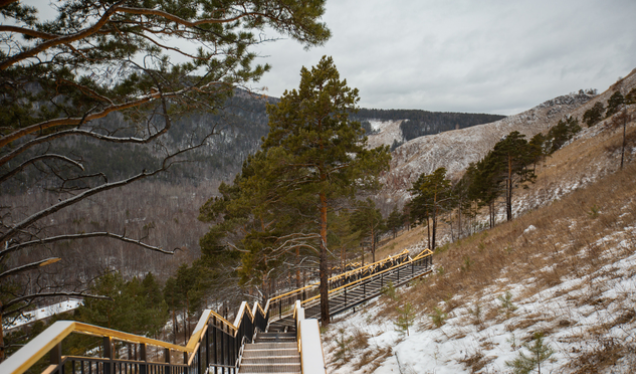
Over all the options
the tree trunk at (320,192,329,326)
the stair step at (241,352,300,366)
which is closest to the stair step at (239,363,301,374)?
the stair step at (241,352,300,366)

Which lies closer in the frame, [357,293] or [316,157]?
[316,157]

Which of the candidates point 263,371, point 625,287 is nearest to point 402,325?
point 263,371

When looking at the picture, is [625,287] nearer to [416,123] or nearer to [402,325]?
[402,325]

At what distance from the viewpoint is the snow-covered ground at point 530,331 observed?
307cm

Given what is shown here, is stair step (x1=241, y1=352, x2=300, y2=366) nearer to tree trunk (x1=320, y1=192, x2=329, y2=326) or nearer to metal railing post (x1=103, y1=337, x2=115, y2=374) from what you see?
metal railing post (x1=103, y1=337, x2=115, y2=374)

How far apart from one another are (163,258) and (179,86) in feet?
264

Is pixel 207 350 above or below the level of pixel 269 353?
above

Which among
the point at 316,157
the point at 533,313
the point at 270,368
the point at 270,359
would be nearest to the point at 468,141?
the point at 316,157

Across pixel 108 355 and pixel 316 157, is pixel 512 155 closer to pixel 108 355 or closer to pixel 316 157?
pixel 316 157

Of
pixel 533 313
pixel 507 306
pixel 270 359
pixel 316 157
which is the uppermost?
pixel 316 157

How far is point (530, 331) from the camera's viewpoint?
3881 mm

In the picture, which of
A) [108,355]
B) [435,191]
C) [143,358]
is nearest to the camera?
[108,355]

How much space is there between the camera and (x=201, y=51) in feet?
17.7

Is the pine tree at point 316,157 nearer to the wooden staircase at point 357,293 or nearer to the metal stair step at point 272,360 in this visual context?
the wooden staircase at point 357,293
